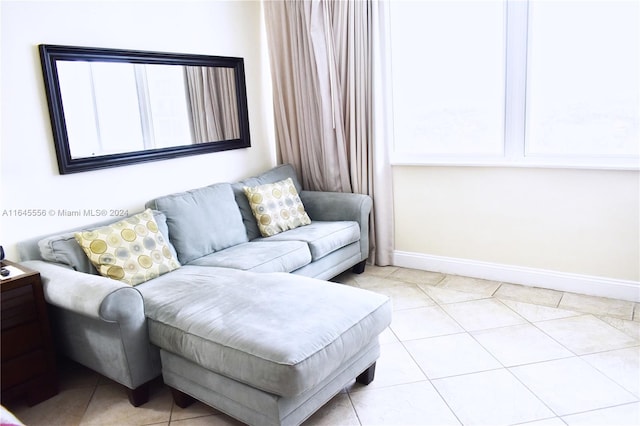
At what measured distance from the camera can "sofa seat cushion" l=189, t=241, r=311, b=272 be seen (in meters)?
2.85

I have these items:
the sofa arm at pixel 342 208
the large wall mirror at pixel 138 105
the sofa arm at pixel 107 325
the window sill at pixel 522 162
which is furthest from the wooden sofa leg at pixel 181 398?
the window sill at pixel 522 162

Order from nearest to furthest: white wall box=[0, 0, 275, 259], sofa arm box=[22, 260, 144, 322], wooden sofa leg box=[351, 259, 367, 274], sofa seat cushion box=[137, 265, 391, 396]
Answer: sofa seat cushion box=[137, 265, 391, 396]
sofa arm box=[22, 260, 144, 322]
white wall box=[0, 0, 275, 259]
wooden sofa leg box=[351, 259, 367, 274]

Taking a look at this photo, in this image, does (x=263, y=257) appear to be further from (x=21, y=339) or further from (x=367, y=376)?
(x=21, y=339)

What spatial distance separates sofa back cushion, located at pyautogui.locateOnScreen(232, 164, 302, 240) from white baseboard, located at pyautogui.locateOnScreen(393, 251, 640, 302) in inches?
41.3

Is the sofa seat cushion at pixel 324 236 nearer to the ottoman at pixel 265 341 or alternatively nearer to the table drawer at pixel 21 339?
the ottoman at pixel 265 341

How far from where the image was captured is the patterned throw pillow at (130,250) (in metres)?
2.52

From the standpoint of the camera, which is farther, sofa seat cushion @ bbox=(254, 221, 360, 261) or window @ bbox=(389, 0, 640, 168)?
sofa seat cushion @ bbox=(254, 221, 360, 261)

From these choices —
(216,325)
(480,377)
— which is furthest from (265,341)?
(480,377)

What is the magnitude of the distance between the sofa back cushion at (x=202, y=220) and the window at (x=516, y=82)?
1291 mm

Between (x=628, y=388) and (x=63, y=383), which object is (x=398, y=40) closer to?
(x=628, y=388)

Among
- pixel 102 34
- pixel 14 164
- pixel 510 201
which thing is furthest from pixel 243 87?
pixel 510 201

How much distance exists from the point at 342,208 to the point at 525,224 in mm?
1261

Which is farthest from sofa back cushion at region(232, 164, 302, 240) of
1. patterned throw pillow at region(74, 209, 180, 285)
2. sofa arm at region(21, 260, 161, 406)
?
sofa arm at region(21, 260, 161, 406)

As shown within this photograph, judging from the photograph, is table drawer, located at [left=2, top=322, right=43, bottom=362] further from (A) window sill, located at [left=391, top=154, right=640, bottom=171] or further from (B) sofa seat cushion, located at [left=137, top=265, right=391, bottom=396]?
(A) window sill, located at [left=391, top=154, right=640, bottom=171]
